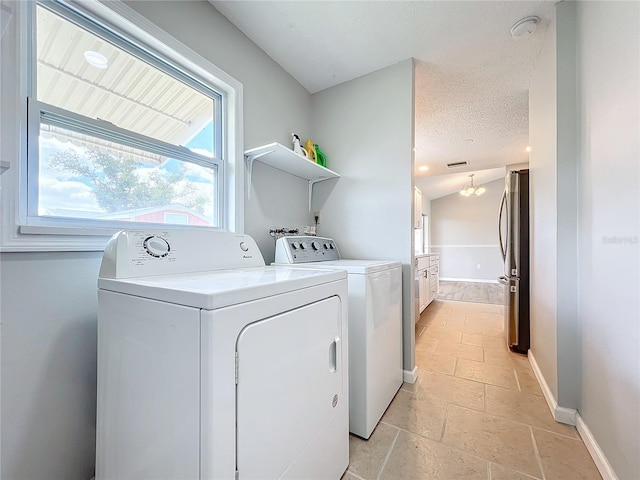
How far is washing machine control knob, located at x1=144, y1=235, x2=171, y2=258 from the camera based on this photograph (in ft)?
3.44

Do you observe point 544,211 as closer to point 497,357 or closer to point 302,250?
point 497,357

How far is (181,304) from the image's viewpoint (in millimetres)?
698

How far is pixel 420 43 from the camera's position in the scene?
74.9 inches

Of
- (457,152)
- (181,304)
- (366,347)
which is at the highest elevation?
(457,152)

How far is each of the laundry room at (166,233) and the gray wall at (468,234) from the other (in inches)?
250

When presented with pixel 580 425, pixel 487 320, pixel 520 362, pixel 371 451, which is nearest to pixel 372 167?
pixel 371 451

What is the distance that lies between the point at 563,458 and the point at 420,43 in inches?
105

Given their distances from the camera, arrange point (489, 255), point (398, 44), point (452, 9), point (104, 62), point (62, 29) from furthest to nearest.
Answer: point (489, 255)
point (398, 44)
point (452, 9)
point (104, 62)
point (62, 29)

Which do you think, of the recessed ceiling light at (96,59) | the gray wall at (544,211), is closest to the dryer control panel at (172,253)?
the recessed ceiling light at (96,59)

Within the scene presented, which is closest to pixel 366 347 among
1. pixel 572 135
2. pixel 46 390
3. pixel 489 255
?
pixel 46 390

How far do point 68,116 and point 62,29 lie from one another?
1.28 feet

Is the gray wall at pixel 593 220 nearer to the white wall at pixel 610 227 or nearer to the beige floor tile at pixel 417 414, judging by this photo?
the white wall at pixel 610 227

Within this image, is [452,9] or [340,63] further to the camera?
[340,63]

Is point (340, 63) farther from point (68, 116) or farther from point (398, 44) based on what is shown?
point (68, 116)
